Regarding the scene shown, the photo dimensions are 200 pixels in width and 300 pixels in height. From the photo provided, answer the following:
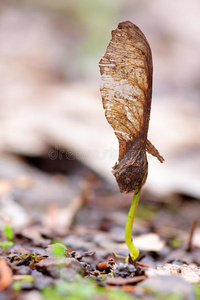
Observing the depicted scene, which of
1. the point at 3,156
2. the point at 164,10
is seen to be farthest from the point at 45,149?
the point at 164,10

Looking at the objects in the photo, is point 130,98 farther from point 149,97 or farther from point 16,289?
point 16,289

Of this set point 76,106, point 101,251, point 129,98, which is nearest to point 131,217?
point 129,98

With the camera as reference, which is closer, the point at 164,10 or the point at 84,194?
the point at 84,194

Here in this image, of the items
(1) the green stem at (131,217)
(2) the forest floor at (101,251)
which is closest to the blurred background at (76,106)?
(2) the forest floor at (101,251)

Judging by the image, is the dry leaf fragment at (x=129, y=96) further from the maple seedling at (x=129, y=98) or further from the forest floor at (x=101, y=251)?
the forest floor at (x=101, y=251)

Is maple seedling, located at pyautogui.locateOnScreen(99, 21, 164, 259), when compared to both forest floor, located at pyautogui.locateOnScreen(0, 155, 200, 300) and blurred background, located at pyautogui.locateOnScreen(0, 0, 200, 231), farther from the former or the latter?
blurred background, located at pyautogui.locateOnScreen(0, 0, 200, 231)

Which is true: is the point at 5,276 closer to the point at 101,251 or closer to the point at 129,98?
the point at 129,98
